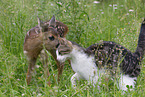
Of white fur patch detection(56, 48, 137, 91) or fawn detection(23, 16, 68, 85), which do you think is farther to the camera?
fawn detection(23, 16, 68, 85)

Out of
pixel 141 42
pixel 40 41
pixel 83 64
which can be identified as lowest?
pixel 83 64

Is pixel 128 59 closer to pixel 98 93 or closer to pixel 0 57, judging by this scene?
pixel 98 93

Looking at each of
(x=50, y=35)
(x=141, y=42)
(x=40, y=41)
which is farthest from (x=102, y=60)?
(x=40, y=41)

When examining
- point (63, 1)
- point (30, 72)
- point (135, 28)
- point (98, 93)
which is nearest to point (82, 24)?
point (63, 1)

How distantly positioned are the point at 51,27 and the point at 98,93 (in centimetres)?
131

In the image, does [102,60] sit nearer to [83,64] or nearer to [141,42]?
[83,64]

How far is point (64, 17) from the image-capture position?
4719 millimetres

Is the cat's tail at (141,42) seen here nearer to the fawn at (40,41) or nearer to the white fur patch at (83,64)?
the white fur patch at (83,64)


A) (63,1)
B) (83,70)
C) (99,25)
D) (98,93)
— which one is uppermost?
(63,1)

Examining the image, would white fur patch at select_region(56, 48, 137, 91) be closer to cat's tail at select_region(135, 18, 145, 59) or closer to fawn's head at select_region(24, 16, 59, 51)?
fawn's head at select_region(24, 16, 59, 51)

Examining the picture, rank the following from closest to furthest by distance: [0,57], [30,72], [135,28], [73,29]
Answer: [30,72], [0,57], [73,29], [135,28]

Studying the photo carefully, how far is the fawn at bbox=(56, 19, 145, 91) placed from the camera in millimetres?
3324

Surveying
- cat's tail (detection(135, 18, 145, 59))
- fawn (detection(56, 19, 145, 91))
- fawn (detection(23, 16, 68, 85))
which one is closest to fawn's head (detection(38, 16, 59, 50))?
fawn (detection(23, 16, 68, 85))

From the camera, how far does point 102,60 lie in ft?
11.4
